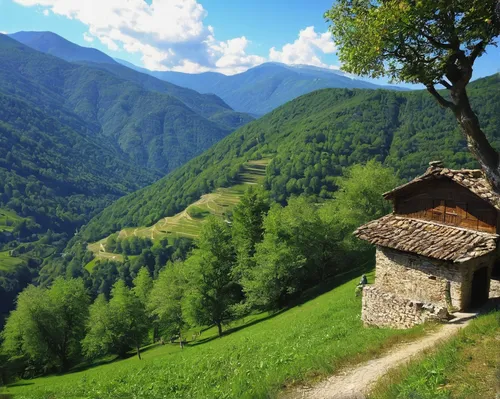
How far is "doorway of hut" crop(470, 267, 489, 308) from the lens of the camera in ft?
57.6

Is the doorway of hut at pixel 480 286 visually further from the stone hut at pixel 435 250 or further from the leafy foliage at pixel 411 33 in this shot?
the leafy foliage at pixel 411 33

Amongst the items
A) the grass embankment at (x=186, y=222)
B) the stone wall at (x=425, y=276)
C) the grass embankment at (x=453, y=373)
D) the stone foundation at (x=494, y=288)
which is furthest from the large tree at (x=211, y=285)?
the grass embankment at (x=186, y=222)

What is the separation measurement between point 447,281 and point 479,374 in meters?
8.26

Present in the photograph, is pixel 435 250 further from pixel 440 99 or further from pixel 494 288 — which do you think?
pixel 440 99

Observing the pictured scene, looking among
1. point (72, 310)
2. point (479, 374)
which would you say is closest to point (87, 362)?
point (72, 310)

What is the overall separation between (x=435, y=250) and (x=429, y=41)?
908cm

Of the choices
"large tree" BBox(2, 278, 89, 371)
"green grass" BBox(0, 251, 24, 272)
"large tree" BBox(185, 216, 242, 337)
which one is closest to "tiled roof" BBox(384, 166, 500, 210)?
"large tree" BBox(185, 216, 242, 337)

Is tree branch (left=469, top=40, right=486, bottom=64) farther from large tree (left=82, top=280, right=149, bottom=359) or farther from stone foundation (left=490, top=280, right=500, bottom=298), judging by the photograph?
large tree (left=82, top=280, right=149, bottom=359)

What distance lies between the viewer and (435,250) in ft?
54.3

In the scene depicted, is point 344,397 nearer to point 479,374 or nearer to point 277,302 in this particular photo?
point 479,374

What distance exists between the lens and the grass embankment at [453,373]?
8.30m

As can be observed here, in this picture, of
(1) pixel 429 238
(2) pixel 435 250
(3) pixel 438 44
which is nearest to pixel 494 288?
(1) pixel 429 238

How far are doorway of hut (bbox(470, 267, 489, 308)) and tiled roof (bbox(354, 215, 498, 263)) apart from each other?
6.96 ft

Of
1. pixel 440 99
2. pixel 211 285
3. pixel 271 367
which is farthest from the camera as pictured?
pixel 211 285
